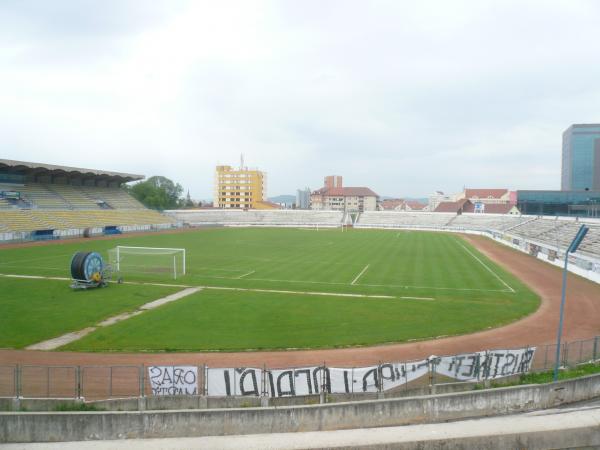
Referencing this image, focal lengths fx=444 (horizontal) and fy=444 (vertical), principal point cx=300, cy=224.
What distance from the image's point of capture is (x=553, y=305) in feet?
89.5

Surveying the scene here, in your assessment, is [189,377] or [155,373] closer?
[189,377]

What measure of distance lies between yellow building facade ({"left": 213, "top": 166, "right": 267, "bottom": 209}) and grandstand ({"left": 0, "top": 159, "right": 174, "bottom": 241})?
6976 cm

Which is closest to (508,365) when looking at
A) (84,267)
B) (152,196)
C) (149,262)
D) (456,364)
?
(456,364)

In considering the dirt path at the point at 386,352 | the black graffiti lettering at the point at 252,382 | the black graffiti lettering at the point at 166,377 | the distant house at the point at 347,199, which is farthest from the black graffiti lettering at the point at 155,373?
the distant house at the point at 347,199

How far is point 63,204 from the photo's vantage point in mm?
74438

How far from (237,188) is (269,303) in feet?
463

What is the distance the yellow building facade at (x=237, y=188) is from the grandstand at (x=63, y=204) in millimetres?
69763

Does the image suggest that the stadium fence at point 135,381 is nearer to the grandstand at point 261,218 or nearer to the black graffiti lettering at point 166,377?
the black graffiti lettering at point 166,377

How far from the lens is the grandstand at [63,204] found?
6297 cm

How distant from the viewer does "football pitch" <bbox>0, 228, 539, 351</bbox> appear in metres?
19.8

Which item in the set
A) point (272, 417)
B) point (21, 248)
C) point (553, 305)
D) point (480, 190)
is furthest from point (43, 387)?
point (480, 190)

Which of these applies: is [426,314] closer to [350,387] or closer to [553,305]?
[553,305]

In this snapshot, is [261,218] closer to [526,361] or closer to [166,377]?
[526,361]

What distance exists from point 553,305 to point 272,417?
22861mm
